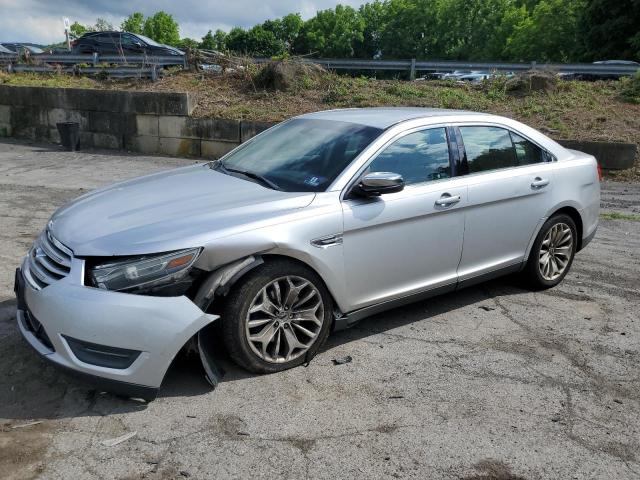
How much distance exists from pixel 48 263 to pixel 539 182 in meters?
3.85

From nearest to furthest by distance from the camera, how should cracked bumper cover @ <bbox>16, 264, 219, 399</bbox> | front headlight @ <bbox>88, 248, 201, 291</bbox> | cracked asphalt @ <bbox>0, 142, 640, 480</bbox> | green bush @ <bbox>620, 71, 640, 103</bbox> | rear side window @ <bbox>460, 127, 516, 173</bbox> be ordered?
cracked asphalt @ <bbox>0, 142, 640, 480</bbox> → cracked bumper cover @ <bbox>16, 264, 219, 399</bbox> → front headlight @ <bbox>88, 248, 201, 291</bbox> → rear side window @ <bbox>460, 127, 516, 173</bbox> → green bush @ <bbox>620, 71, 640, 103</bbox>

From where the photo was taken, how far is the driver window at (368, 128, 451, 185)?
4.28 metres

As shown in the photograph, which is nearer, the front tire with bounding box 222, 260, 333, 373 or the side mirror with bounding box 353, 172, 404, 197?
the front tire with bounding box 222, 260, 333, 373

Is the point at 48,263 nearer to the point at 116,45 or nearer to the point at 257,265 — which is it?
the point at 257,265

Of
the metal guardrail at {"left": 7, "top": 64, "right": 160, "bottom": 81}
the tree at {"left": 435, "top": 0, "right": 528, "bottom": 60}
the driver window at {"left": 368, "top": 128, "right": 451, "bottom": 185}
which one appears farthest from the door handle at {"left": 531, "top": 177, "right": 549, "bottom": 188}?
the tree at {"left": 435, "top": 0, "right": 528, "bottom": 60}

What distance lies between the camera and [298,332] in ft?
12.6

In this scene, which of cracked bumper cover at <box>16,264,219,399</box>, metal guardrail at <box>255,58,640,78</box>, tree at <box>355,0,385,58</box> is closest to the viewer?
cracked bumper cover at <box>16,264,219,399</box>

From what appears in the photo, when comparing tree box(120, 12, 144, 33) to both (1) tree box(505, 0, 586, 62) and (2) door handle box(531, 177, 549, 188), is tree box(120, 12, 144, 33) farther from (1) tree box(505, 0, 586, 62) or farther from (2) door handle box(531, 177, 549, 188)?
(2) door handle box(531, 177, 549, 188)

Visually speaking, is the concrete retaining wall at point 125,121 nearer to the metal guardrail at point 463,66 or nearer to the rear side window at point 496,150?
the metal guardrail at point 463,66

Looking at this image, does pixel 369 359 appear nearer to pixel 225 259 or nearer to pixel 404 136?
pixel 225 259

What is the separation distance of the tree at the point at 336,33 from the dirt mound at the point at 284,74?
89.5m

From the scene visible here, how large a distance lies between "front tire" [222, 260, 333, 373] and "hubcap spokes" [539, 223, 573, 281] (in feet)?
7.83

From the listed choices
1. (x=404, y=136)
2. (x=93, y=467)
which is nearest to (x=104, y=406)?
(x=93, y=467)

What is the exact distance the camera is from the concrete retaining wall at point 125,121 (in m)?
13.1
